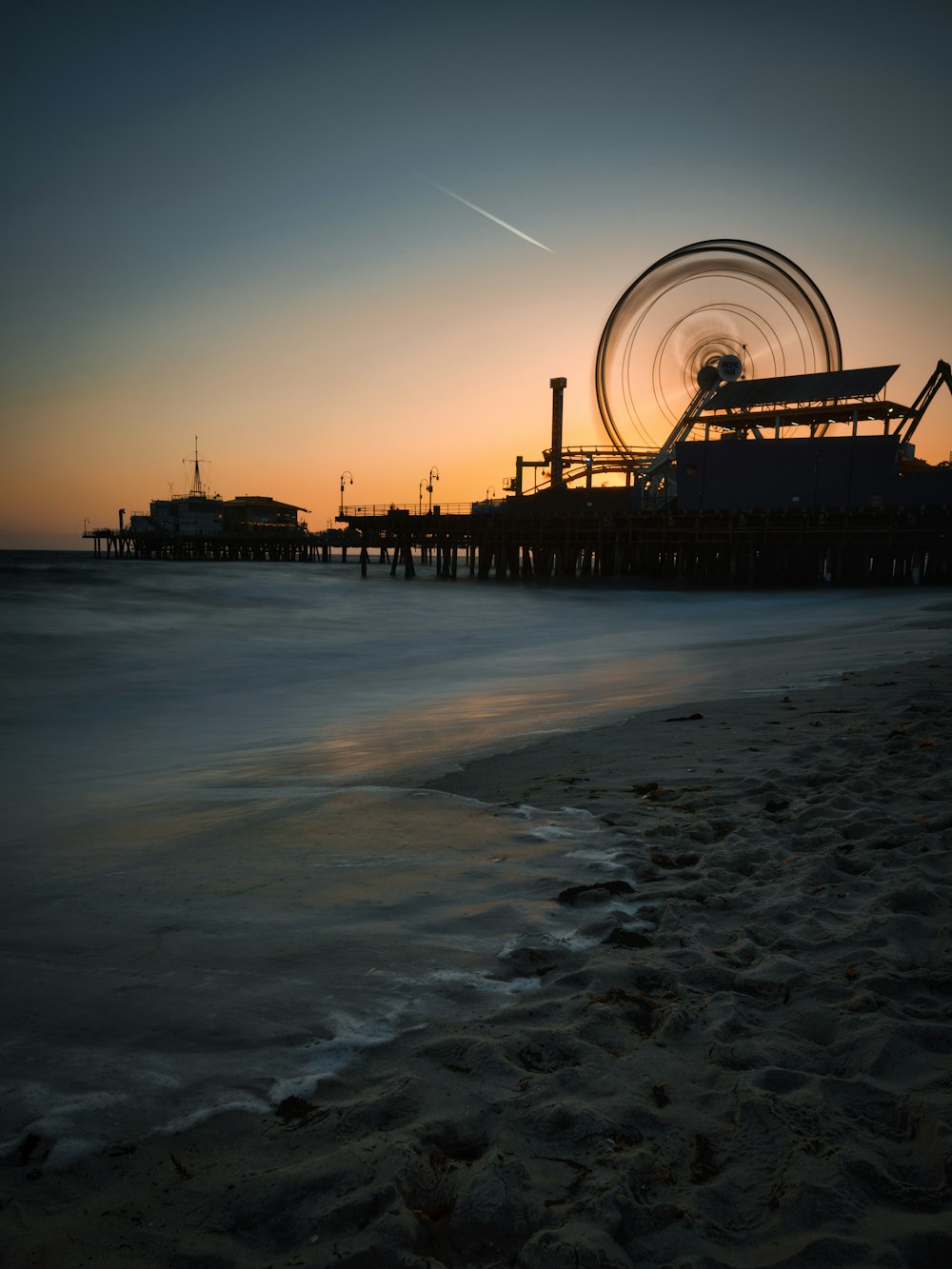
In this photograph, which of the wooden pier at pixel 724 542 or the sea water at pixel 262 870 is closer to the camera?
the sea water at pixel 262 870

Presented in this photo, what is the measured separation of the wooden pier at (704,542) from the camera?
35.2m

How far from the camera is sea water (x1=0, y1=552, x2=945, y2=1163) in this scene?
2.38 metres

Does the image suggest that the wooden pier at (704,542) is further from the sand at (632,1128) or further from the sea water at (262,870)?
the sand at (632,1128)

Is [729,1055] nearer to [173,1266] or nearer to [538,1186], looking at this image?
[538,1186]

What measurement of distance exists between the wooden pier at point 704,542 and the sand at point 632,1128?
116 feet

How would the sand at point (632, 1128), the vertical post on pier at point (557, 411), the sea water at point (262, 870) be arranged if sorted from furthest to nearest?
the vertical post on pier at point (557, 411), the sea water at point (262, 870), the sand at point (632, 1128)

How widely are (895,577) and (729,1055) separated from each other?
39.3 metres

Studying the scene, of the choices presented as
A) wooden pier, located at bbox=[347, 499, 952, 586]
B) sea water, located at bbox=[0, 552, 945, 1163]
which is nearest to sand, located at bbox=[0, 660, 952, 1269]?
sea water, located at bbox=[0, 552, 945, 1163]

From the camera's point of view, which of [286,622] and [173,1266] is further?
[286,622]

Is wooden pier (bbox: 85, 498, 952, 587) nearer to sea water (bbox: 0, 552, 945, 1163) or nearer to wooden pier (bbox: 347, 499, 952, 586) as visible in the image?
wooden pier (bbox: 347, 499, 952, 586)

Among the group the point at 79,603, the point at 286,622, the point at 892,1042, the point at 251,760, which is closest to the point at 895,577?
the point at 286,622

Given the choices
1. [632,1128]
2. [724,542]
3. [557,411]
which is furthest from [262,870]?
[557,411]

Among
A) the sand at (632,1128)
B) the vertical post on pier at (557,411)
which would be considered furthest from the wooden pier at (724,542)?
the sand at (632,1128)

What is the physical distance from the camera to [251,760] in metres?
6.61
